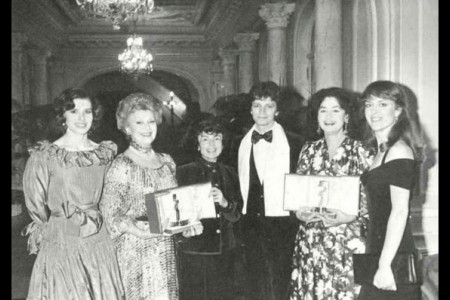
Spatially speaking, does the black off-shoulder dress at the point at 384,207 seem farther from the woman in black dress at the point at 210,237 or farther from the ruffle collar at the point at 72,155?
the ruffle collar at the point at 72,155

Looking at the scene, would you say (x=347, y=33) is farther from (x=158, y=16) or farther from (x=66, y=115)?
(x=158, y=16)

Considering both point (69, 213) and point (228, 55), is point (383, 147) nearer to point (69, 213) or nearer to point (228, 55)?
point (69, 213)

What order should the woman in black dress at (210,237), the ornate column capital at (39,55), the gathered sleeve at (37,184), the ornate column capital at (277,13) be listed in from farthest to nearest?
the ornate column capital at (39,55), the ornate column capital at (277,13), the woman in black dress at (210,237), the gathered sleeve at (37,184)

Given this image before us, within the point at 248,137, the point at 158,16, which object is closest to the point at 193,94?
the point at 158,16

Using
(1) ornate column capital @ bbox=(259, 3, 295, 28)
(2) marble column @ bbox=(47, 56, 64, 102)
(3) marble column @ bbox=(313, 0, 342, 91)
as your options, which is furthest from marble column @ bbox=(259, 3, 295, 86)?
(2) marble column @ bbox=(47, 56, 64, 102)

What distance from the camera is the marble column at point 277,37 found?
10.5 m

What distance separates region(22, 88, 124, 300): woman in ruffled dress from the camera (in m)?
3.33

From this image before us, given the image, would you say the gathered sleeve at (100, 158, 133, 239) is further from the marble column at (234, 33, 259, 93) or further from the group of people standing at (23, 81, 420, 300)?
the marble column at (234, 33, 259, 93)

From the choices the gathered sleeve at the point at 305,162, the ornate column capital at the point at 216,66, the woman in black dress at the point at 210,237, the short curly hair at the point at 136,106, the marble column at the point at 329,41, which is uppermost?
the ornate column capital at the point at 216,66

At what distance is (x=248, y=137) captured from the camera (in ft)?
14.7

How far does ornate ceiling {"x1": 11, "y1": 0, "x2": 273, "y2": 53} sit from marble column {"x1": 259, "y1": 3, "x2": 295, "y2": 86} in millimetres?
411

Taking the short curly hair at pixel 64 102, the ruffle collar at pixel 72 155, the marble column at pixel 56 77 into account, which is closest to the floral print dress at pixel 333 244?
the ruffle collar at pixel 72 155

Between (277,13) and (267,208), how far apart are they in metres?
7.10

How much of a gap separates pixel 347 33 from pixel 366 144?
15.2 feet
